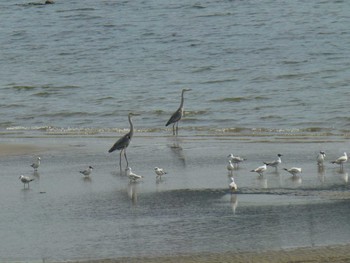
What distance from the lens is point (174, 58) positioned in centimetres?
3891

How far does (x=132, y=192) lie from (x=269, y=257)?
491 cm

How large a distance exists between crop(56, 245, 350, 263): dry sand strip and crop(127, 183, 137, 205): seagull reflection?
11.4 ft

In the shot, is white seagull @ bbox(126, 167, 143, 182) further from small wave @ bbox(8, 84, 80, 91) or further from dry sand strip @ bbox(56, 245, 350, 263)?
small wave @ bbox(8, 84, 80, 91)

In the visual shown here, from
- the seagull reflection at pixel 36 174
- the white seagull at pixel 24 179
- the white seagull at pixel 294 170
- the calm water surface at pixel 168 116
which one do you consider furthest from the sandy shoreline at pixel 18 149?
the white seagull at pixel 294 170

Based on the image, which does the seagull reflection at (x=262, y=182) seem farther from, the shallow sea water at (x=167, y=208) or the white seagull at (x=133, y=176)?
the white seagull at (x=133, y=176)

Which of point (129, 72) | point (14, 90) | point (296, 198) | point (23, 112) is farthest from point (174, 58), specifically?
point (296, 198)

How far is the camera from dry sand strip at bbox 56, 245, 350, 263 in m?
12.0

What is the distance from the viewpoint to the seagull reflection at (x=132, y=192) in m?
16.0

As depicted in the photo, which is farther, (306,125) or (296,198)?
(306,125)

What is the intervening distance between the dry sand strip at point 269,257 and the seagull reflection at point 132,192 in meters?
3.47

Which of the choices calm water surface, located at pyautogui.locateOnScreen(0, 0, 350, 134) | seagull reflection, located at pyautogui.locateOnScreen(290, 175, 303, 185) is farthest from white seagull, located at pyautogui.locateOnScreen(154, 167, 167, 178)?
calm water surface, located at pyautogui.locateOnScreen(0, 0, 350, 134)

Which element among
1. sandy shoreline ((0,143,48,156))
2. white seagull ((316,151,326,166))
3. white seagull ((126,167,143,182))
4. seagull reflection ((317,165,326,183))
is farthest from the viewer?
sandy shoreline ((0,143,48,156))

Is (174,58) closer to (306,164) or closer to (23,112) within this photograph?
(23,112)

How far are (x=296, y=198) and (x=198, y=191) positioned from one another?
1.71m
